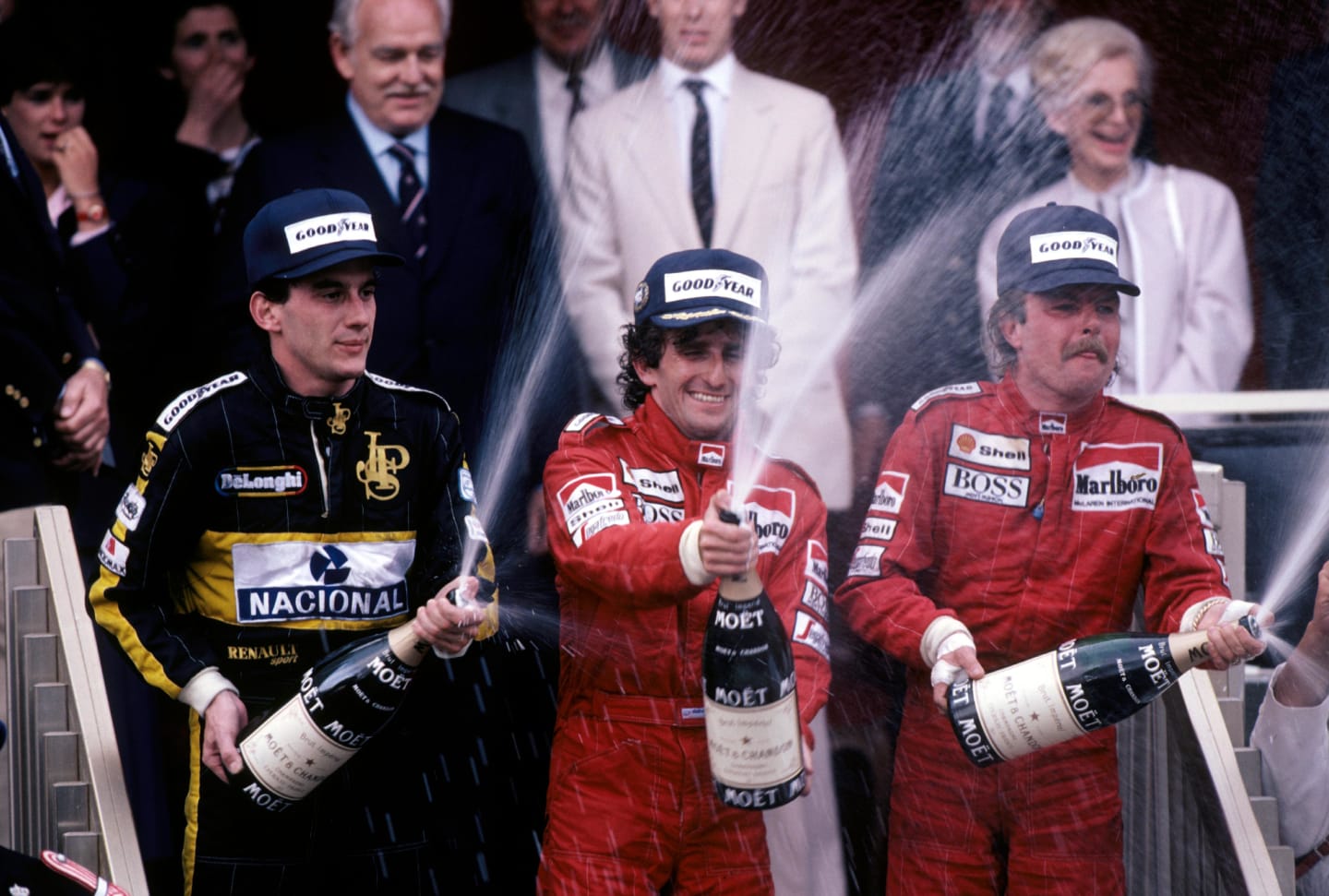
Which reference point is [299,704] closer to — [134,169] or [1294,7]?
[134,169]

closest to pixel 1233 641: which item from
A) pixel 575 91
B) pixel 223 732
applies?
pixel 223 732

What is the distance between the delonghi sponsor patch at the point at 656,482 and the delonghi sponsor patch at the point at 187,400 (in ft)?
3.07

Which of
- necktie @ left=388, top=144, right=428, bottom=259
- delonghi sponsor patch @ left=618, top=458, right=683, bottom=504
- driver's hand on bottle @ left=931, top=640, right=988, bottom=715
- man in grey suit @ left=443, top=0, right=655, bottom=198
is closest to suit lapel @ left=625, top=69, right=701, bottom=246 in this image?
man in grey suit @ left=443, top=0, right=655, bottom=198

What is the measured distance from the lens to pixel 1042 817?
393 cm

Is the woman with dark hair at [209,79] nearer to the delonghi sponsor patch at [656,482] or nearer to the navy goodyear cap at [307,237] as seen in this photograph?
the navy goodyear cap at [307,237]

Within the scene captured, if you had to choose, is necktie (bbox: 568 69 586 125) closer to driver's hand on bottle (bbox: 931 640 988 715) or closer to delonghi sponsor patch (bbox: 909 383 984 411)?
delonghi sponsor patch (bbox: 909 383 984 411)

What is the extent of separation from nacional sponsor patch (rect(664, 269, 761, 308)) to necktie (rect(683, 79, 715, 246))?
1.40 metres

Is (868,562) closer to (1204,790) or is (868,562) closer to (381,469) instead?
(1204,790)

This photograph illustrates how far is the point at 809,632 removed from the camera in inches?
151

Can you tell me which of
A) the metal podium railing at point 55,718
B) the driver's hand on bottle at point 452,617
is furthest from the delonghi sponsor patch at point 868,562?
the metal podium railing at point 55,718

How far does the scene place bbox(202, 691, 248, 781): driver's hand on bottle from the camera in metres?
3.60

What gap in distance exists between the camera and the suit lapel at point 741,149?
17.0 feet

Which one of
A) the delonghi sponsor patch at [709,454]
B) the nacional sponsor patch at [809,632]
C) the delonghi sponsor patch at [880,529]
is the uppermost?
the delonghi sponsor patch at [709,454]

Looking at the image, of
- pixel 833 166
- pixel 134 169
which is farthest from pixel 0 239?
pixel 833 166
